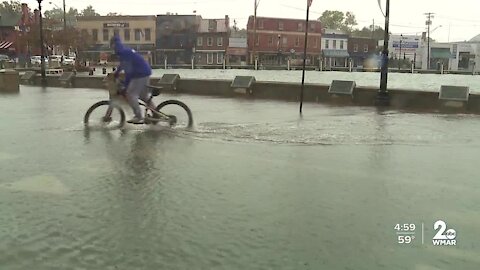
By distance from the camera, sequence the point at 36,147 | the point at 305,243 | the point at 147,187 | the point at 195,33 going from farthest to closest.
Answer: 1. the point at 195,33
2. the point at 36,147
3. the point at 147,187
4. the point at 305,243

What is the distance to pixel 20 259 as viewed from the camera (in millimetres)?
3893

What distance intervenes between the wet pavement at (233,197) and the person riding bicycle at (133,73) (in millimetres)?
523

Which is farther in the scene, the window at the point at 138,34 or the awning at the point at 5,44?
the window at the point at 138,34

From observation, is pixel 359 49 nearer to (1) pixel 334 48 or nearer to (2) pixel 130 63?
(1) pixel 334 48

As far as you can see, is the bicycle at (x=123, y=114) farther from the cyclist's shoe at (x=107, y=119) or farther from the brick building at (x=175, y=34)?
the brick building at (x=175, y=34)

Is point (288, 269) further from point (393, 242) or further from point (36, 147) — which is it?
point (36, 147)

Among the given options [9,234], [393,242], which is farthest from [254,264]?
[9,234]

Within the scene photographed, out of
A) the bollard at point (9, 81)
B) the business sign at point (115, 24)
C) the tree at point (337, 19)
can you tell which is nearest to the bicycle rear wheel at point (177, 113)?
the bollard at point (9, 81)

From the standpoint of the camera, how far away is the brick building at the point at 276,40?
3376 inches

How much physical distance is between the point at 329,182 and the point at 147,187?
215 centimetres

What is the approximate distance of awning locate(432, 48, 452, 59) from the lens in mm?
97906

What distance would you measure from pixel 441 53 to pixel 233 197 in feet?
334

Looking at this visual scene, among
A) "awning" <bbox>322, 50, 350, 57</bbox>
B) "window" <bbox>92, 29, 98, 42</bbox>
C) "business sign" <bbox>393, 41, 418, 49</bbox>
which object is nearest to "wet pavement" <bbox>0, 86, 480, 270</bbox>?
"window" <bbox>92, 29, 98, 42</bbox>

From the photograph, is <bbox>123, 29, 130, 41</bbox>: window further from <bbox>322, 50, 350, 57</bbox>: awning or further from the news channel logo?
the news channel logo
